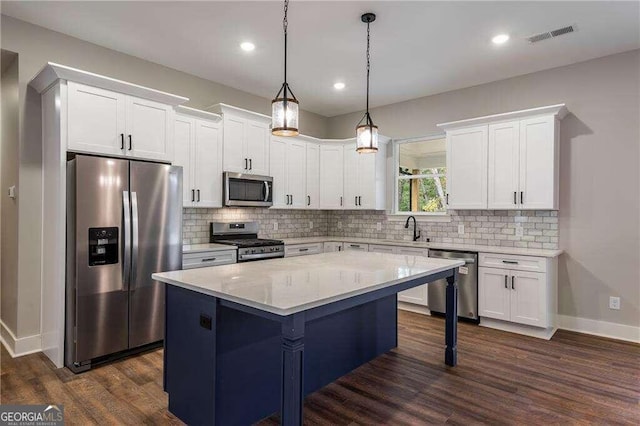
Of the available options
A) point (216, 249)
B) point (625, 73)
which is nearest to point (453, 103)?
point (625, 73)

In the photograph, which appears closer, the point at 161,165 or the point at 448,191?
the point at 161,165

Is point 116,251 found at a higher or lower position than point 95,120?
lower

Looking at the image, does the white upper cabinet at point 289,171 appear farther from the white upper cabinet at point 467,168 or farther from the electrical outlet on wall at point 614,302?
the electrical outlet on wall at point 614,302

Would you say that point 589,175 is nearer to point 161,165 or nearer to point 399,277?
point 399,277

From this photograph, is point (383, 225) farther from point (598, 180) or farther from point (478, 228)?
point (598, 180)

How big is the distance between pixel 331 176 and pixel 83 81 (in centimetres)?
353

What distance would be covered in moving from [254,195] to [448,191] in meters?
2.52

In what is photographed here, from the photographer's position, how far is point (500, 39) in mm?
3568

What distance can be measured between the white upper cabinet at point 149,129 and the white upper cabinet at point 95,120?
7cm

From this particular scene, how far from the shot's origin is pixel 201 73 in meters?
4.51

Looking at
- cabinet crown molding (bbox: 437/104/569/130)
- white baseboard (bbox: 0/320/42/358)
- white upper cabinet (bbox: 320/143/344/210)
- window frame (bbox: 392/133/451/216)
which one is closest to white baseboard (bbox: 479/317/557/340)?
window frame (bbox: 392/133/451/216)

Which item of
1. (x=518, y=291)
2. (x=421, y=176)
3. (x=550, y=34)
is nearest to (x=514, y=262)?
(x=518, y=291)

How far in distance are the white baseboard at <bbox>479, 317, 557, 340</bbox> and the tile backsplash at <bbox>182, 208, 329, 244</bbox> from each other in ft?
9.79

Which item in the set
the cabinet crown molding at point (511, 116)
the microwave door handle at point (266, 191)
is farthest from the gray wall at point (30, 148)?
the cabinet crown molding at point (511, 116)
